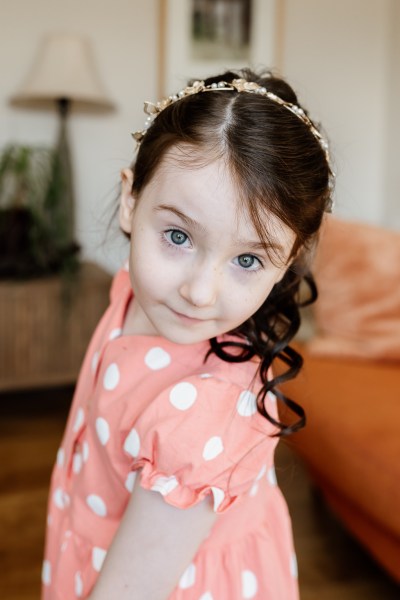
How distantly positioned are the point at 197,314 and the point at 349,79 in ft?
10.0

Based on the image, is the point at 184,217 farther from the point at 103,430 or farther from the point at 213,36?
the point at 213,36

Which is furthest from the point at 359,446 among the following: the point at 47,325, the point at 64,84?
the point at 64,84

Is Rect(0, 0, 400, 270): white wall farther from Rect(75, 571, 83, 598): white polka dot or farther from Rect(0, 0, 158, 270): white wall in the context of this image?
Rect(75, 571, 83, 598): white polka dot

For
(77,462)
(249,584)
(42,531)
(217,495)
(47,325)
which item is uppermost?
(217,495)

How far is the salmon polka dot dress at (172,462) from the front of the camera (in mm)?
632

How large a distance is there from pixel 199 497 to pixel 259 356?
0.63 feet

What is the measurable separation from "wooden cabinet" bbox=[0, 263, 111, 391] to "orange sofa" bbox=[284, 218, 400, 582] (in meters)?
0.89

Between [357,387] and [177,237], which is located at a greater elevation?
[177,237]

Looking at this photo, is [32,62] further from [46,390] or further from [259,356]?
[259,356]

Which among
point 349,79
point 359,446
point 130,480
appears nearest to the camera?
point 130,480

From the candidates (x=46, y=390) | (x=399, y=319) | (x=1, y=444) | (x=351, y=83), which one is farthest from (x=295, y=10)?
(x=1, y=444)

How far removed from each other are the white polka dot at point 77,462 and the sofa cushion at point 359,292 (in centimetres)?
124

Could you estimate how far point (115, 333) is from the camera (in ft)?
2.74

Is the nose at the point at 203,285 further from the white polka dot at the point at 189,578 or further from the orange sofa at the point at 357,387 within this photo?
the orange sofa at the point at 357,387
